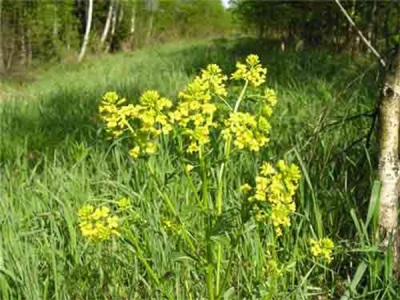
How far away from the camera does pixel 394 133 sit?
1726 mm

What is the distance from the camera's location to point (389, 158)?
174cm

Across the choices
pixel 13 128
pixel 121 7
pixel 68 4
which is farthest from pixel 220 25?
pixel 13 128

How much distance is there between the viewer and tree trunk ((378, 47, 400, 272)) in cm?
171

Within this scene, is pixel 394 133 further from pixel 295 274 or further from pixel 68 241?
pixel 68 241

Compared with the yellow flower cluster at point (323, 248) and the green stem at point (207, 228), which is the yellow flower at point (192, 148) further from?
the yellow flower cluster at point (323, 248)

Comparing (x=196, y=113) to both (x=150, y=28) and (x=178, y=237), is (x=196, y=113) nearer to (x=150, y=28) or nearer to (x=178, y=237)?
(x=178, y=237)

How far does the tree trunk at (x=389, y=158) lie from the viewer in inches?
67.3

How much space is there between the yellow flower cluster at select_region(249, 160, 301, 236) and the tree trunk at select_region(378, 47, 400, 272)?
0.73m

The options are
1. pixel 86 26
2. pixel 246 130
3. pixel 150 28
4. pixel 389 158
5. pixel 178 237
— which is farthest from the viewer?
pixel 150 28

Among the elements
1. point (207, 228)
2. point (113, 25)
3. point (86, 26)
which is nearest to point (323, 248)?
point (207, 228)

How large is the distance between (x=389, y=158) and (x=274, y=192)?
32.6 inches

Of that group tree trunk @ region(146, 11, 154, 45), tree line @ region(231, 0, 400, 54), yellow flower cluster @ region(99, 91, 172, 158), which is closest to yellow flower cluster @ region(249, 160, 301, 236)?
yellow flower cluster @ region(99, 91, 172, 158)

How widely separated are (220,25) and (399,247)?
109 ft

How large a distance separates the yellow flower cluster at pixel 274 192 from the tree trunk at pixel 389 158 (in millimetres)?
731
